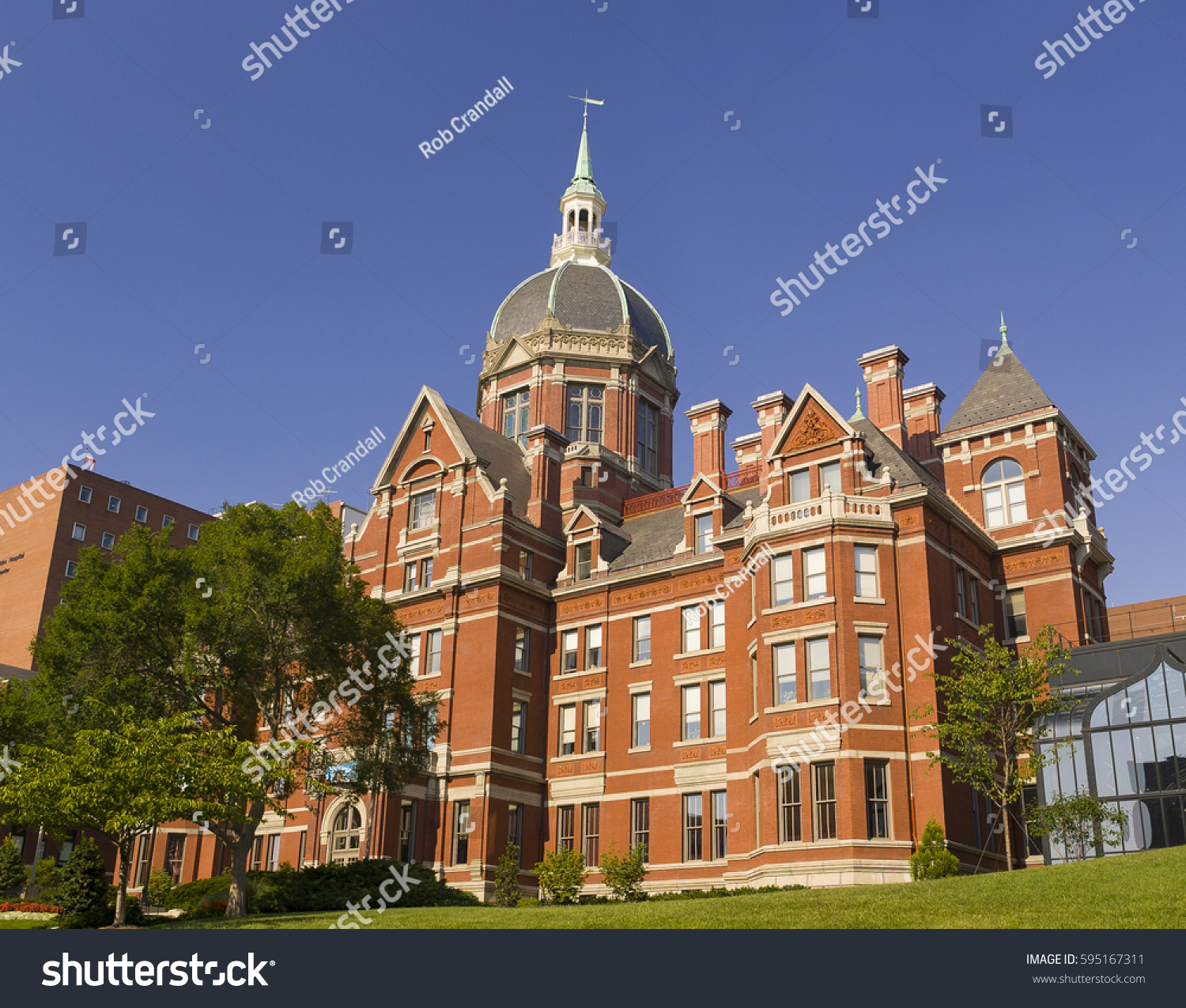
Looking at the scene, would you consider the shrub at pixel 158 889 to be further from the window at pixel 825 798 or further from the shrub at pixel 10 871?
the window at pixel 825 798

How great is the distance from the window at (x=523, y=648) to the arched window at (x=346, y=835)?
344 inches

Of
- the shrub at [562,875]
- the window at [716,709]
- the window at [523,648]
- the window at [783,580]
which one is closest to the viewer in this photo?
the shrub at [562,875]

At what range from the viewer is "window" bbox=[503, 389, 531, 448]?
204ft

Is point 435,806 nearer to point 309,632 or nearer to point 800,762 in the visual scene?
point 309,632

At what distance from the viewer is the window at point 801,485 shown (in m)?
41.9

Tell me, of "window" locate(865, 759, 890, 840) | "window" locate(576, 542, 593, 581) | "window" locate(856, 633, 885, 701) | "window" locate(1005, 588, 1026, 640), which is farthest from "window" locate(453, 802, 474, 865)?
"window" locate(1005, 588, 1026, 640)

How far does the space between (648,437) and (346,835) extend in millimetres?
27739

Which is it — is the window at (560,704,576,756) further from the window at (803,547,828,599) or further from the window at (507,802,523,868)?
the window at (803,547,828,599)

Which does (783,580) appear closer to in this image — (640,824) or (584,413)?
(640,824)

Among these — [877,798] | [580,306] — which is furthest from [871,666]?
[580,306]

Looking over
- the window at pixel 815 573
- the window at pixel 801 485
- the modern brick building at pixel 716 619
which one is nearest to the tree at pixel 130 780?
the modern brick building at pixel 716 619

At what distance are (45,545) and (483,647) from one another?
59765 mm
